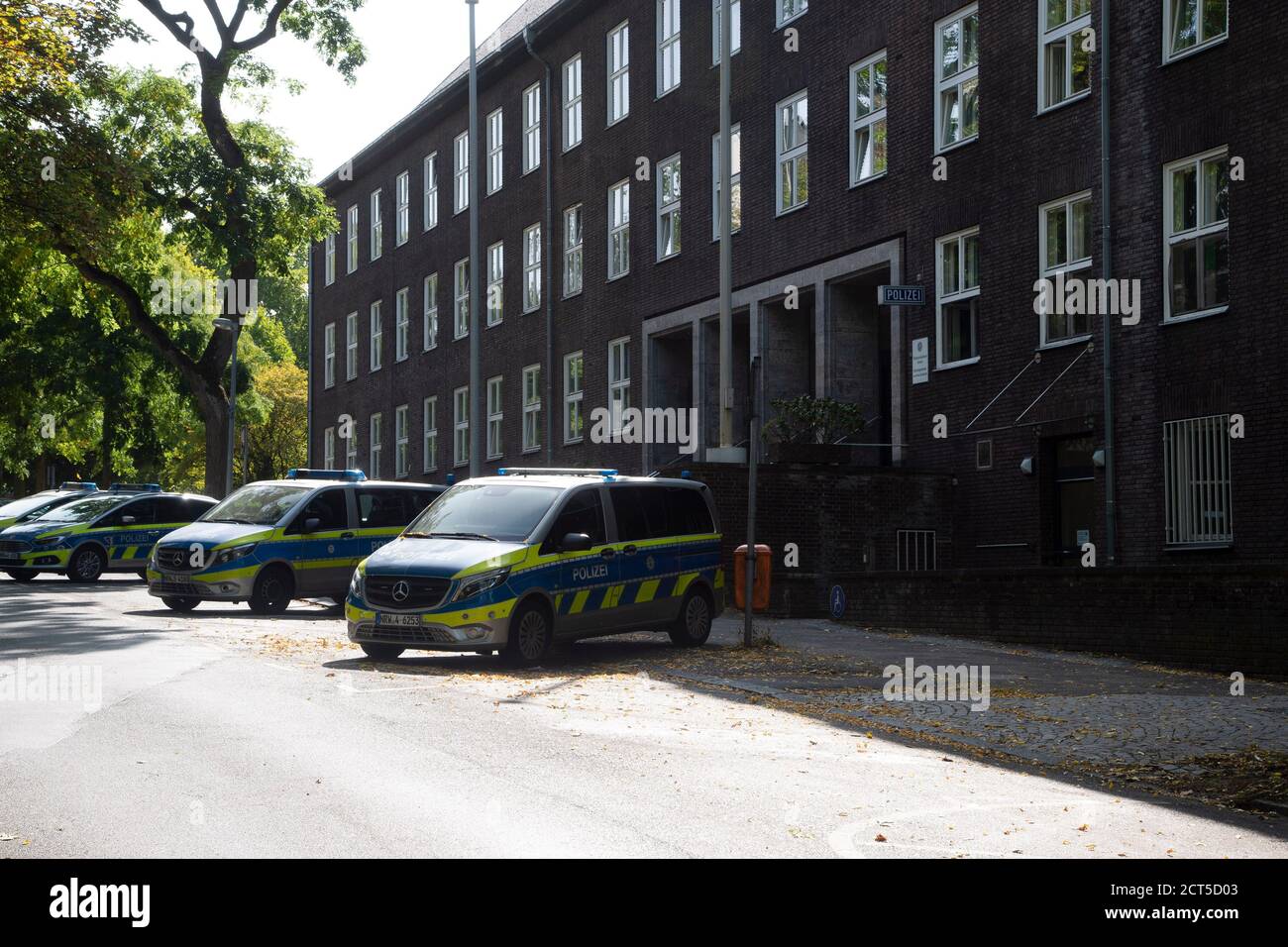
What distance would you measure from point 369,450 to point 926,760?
144 feet

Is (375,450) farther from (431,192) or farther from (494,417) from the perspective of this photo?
(494,417)

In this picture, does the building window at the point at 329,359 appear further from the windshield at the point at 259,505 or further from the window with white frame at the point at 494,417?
the windshield at the point at 259,505

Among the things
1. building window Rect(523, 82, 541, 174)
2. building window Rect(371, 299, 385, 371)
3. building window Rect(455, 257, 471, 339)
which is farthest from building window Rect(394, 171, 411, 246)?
building window Rect(523, 82, 541, 174)

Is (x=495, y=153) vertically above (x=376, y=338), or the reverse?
(x=495, y=153)

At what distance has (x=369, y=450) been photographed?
173 feet

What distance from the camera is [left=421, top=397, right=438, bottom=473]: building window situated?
4712 centimetres

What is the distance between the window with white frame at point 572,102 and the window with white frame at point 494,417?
7013mm

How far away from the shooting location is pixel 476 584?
15.4m

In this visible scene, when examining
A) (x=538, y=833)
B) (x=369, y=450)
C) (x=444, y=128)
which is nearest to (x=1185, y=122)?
(x=538, y=833)

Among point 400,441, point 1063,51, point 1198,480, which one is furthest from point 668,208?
point 400,441

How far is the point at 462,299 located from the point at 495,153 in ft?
14.6

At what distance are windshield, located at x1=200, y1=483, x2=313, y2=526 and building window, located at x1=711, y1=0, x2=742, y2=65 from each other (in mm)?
13286

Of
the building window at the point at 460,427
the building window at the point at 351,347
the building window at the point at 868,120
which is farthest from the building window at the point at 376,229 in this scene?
the building window at the point at 868,120
